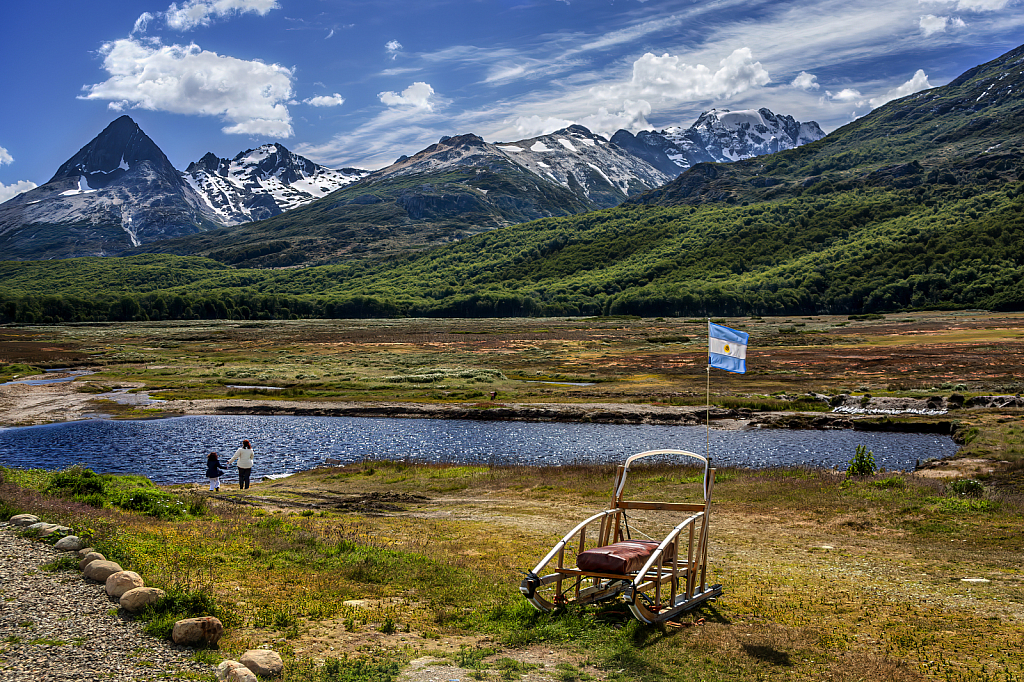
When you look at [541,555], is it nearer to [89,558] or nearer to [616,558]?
[616,558]

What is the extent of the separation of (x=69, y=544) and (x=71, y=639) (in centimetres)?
490

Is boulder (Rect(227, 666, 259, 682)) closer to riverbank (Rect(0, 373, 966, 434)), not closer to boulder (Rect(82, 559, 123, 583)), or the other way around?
boulder (Rect(82, 559, 123, 583))

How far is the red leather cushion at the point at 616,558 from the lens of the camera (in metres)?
12.5

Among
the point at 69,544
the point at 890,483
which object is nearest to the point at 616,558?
the point at 69,544

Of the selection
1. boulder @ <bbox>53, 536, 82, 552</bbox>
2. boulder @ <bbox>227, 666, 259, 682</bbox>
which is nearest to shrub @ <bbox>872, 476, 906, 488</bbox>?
boulder @ <bbox>227, 666, 259, 682</bbox>

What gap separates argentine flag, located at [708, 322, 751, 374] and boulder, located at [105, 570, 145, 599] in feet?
39.1

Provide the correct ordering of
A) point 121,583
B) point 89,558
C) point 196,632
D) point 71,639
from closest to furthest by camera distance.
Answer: point 71,639, point 196,632, point 121,583, point 89,558

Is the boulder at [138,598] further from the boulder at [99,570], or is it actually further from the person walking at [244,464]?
the person walking at [244,464]

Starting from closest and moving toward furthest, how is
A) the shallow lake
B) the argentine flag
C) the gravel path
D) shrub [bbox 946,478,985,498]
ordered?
the gravel path
the argentine flag
shrub [bbox 946,478,985,498]
the shallow lake

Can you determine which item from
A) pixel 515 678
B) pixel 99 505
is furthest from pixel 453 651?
pixel 99 505

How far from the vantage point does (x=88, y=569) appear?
13492 millimetres

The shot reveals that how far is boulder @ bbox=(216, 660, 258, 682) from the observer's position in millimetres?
9703

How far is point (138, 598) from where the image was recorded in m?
12.0

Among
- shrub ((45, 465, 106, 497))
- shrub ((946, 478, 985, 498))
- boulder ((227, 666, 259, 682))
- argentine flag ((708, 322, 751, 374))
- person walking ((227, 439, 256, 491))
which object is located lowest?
person walking ((227, 439, 256, 491))
